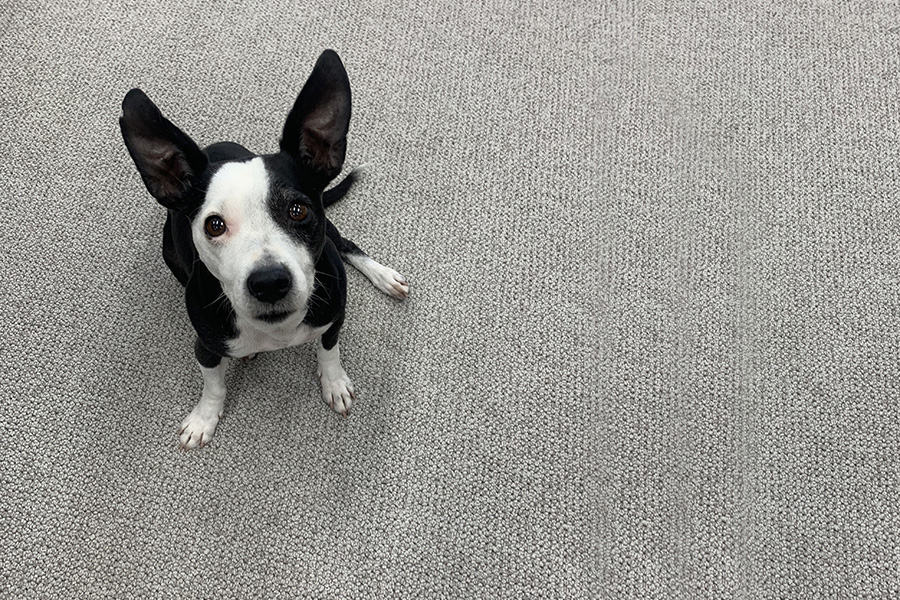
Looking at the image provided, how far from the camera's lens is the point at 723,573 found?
5.63 feet

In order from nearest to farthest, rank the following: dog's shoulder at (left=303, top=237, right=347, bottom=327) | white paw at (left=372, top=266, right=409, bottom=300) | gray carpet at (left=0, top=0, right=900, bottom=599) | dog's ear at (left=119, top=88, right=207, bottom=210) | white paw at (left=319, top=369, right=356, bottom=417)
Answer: dog's ear at (left=119, top=88, right=207, bottom=210)
dog's shoulder at (left=303, top=237, right=347, bottom=327)
gray carpet at (left=0, top=0, right=900, bottom=599)
white paw at (left=319, top=369, right=356, bottom=417)
white paw at (left=372, top=266, right=409, bottom=300)

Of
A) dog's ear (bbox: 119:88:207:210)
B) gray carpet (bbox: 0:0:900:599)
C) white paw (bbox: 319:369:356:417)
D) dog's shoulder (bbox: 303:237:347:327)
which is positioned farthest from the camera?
white paw (bbox: 319:369:356:417)

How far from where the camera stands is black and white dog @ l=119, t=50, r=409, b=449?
133 cm


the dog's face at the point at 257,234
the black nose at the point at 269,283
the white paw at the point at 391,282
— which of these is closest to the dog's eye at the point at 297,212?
the dog's face at the point at 257,234

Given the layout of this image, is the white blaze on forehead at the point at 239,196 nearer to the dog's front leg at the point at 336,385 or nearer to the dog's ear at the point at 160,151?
the dog's ear at the point at 160,151

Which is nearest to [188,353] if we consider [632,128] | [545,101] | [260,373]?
[260,373]

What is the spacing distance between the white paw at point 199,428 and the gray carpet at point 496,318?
3 centimetres

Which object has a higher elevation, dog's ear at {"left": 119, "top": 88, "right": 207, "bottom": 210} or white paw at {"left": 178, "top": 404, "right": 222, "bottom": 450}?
dog's ear at {"left": 119, "top": 88, "right": 207, "bottom": 210}

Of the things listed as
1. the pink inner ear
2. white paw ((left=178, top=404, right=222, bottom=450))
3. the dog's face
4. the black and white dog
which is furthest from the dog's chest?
the pink inner ear

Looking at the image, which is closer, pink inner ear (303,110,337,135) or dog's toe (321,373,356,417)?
pink inner ear (303,110,337,135)

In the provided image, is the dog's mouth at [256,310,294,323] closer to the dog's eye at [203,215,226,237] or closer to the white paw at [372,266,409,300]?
the dog's eye at [203,215,226,237]

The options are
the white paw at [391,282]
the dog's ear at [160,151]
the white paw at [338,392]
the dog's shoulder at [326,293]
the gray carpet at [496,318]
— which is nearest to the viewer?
the dog's ear at [160,151]

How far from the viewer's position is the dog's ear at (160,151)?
1307mm

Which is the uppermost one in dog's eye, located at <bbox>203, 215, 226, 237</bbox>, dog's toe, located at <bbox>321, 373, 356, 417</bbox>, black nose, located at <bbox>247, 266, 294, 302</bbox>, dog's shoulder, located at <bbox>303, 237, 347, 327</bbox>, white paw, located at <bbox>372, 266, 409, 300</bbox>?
dog's eye, located at <bbox>203, 215, 226, 237</bbox>
